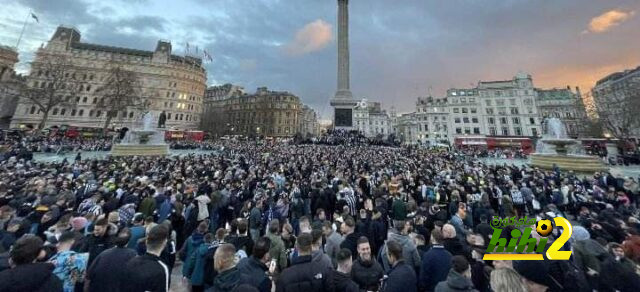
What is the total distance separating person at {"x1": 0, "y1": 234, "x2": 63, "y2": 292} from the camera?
231 centimetres

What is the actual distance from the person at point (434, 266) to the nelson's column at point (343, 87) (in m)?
38.3

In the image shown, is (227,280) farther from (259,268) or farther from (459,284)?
(459,284)

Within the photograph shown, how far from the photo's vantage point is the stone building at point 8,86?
163ft

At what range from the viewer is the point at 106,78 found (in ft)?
200

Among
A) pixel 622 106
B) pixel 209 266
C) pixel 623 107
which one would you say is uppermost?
pixel 622 106

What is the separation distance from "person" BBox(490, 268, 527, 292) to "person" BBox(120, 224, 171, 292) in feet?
12.1

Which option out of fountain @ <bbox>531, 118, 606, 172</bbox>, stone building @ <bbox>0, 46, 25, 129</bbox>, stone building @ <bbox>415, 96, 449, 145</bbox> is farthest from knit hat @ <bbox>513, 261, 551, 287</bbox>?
stone building @ <bbox>0, 46, 25, 129</bbox>

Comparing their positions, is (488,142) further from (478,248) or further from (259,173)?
(478,248)

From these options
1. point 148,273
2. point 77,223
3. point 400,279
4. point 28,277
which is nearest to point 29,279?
point 28,277

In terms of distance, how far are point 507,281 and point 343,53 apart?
4860 cm

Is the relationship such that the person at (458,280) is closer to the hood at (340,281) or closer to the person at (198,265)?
Answer: the hood at (340,281)

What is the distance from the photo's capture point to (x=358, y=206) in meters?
9.66

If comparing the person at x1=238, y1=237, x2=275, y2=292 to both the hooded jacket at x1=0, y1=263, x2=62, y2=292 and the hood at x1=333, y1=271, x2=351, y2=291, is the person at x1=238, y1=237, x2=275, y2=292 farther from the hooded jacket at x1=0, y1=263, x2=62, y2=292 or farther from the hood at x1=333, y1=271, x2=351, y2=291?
the hooded jacket at x1=0, y1=263, x2=62, y2=292

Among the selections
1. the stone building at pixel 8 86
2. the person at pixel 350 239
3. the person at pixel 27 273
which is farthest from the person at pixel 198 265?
the stone building at pixel 8 86
